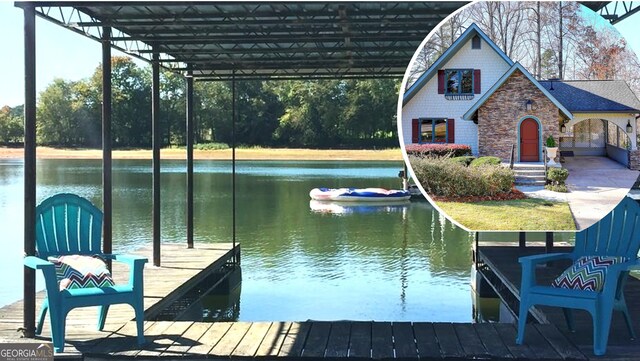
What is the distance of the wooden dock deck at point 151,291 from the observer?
17.8ft

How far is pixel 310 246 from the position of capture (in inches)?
572

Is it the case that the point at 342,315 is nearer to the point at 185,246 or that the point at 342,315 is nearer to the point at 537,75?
the point at 185,246

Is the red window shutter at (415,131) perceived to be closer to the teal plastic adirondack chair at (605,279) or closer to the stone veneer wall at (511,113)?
the stone veneer wall at (511,113)

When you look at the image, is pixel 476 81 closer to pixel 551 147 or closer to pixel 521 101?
pixel 521 101

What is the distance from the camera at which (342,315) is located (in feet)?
29.3

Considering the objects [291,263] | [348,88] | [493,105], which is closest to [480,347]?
[493,105]

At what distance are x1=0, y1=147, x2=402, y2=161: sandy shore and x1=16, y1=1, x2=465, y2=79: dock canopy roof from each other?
2815 cm

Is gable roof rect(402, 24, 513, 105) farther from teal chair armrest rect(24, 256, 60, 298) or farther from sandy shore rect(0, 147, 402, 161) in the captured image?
sandy shore rect(0, 147, 402, 161)

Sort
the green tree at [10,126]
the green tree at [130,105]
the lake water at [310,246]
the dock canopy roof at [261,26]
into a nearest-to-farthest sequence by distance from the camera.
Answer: the dock canopy roof at [261,26], the lake water at [310,246], the green tree at [130,105], the green tree at [10,126]

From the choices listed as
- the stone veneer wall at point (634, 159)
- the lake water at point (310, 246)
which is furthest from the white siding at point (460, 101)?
the lake water at point (310, 246)

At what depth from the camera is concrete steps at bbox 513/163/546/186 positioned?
457 cm

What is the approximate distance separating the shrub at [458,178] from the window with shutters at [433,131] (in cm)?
11

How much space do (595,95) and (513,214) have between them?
802 mm

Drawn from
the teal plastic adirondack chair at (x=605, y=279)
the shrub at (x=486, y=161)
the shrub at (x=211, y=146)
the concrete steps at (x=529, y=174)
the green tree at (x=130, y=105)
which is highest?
the green tree at (x=130, y=105)
